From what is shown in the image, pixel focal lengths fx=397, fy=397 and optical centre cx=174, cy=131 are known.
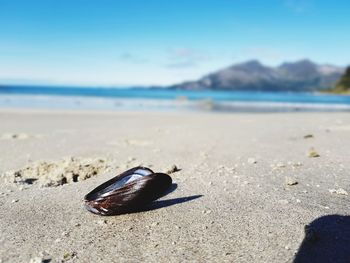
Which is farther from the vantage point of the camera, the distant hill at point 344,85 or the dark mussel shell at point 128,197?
the distant hill at point 344,85

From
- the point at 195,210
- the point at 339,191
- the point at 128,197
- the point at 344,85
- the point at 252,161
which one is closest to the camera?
the point at 128,197

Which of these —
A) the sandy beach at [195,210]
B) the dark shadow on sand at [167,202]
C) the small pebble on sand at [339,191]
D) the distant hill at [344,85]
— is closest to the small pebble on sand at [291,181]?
the sandy beach at [195,210]

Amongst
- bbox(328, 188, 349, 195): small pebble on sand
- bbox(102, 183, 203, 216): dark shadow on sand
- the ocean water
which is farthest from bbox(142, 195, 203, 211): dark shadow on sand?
the ocean water

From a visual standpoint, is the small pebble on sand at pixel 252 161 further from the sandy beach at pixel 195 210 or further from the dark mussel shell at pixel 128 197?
the dark mussel shell at pixel 128 197

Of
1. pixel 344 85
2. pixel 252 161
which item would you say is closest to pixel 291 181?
pixel 252 161

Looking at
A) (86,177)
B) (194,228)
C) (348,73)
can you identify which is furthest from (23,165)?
(348,73)

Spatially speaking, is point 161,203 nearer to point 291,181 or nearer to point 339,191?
point 291,181

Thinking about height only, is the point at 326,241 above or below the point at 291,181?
below

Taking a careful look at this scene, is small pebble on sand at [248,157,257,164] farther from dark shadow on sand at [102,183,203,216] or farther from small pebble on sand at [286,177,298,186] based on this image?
dark shadow on sand at [102,183,203,216]
